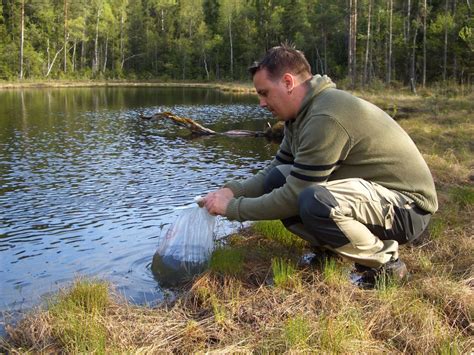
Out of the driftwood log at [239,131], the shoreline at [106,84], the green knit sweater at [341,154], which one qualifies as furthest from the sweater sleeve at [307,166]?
the shoreline at [106,84]

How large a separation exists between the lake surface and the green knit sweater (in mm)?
1784

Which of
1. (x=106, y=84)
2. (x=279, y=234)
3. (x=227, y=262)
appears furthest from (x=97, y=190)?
(x=106, y=84)

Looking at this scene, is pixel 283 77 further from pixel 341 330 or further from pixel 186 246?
pixel 186 246

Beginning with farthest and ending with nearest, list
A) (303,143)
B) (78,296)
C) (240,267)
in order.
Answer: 1. (240,267)
2. (78,296)
3. (303,143)

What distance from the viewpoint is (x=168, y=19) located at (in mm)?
75875

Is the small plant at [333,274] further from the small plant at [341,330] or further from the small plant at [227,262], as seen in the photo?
the small plant at [227,262]

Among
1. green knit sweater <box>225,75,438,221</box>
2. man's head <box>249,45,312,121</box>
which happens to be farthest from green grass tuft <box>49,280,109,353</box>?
man's head <box>249,45,312,121</box>

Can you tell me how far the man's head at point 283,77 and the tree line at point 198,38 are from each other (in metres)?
38.0

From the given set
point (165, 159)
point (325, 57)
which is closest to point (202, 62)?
point (325, 57)

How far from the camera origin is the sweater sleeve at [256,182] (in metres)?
4.03

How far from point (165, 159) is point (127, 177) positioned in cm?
Result: 282

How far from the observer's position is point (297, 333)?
106 inches

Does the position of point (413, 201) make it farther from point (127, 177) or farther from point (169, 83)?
point (169, 83)

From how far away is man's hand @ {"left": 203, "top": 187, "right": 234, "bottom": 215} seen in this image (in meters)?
3.69
